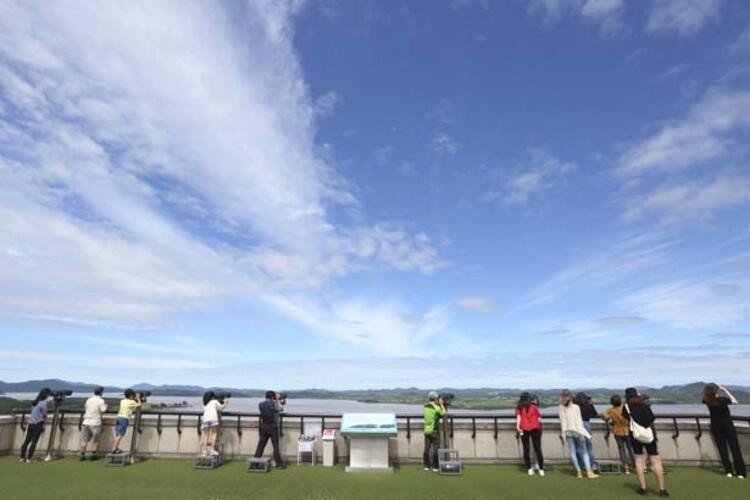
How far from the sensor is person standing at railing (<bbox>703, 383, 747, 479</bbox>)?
9.98 metres

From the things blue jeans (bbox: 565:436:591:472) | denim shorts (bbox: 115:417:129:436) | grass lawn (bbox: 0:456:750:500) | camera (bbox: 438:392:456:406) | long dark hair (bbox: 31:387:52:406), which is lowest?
grass lawn (bbox: 0:456:750:500)

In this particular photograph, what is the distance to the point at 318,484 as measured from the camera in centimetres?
952

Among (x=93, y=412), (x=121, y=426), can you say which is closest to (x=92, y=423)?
(x=93, y=412)

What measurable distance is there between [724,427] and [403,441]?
7670 millimetres

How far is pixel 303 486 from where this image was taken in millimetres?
9336

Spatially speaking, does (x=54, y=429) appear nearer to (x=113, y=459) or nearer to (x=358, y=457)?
(x=113, y=459)

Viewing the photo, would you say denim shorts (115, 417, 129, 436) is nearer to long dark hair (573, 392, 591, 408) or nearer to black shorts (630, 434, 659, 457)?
long dark hair (573, 392, 591, 408)

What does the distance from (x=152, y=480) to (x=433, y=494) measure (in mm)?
6204

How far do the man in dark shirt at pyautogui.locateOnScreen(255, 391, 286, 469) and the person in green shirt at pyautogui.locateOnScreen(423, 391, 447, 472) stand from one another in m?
3.76

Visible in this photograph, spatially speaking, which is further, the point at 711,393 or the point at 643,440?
the point at 711,393

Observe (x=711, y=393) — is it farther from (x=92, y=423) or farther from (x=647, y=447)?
(x=92, y=423)

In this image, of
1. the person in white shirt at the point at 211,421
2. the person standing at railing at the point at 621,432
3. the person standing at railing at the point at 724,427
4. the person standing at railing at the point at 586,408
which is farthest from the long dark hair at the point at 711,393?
the person in white shirt at the point at 211,421

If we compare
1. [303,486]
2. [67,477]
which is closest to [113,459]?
[67,477]

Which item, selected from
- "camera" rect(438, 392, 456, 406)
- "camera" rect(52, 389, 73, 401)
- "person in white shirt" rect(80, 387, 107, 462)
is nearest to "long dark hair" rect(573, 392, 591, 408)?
"camera" rect(438, 392, 456, 406)
